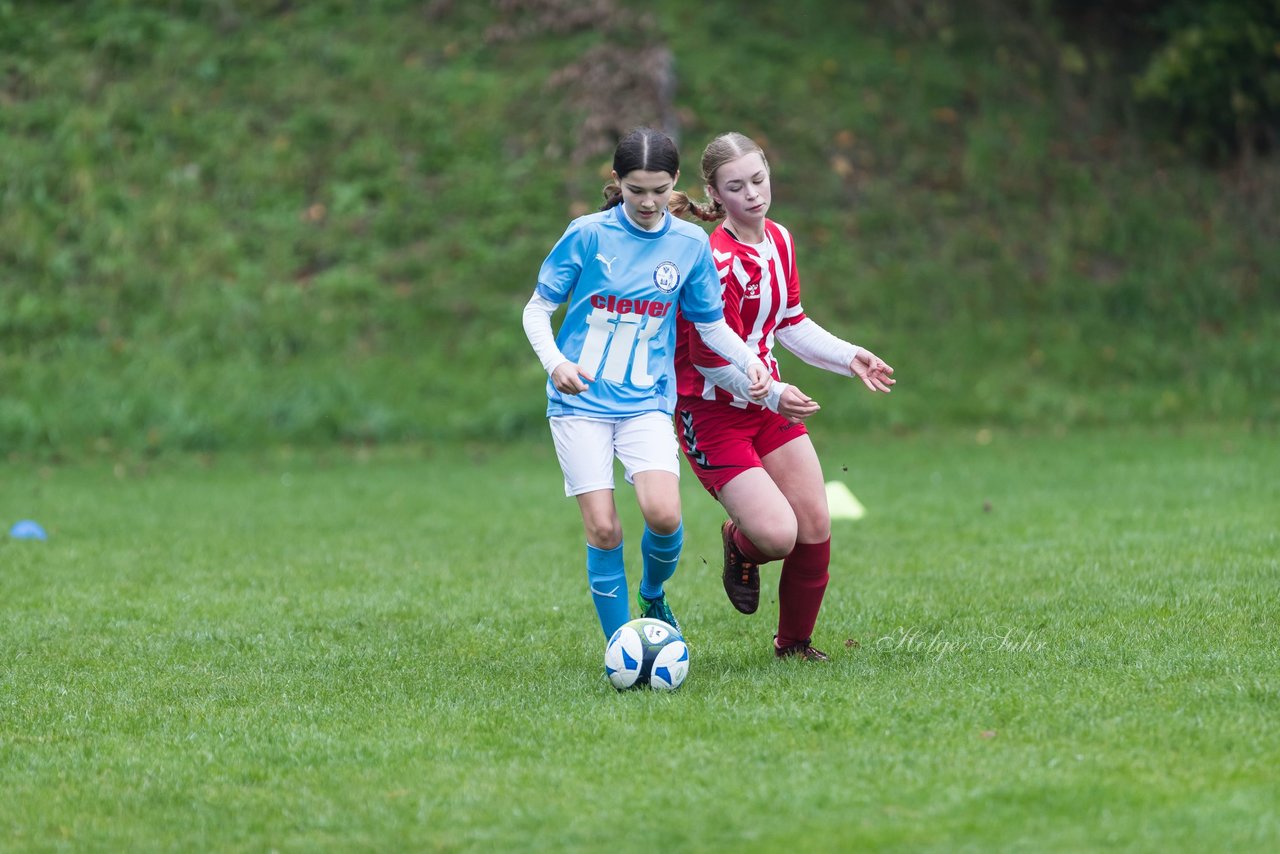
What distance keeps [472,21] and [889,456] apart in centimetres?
1039

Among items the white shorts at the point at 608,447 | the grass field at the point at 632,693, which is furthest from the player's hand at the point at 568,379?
the grass field at the point at 632,693

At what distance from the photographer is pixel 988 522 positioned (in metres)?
10.6

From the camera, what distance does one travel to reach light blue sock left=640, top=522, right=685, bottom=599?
622 cm

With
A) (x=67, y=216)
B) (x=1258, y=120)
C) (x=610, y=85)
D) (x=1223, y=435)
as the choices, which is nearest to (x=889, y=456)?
(x=1223, y=435)

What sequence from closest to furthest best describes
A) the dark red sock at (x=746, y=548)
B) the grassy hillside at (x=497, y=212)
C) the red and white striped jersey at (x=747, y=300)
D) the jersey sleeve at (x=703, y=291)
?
the jersey sleeve at (x=703, y=291)
the red and white striped jersey at (x=747, y=300)
the dark red sock at (x=746, y=548)
the grassy hillside at (x=497, y=212)

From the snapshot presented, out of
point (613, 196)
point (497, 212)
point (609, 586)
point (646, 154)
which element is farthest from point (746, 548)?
point (497, 212)

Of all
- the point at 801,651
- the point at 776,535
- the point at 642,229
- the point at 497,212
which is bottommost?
the point at 497,212

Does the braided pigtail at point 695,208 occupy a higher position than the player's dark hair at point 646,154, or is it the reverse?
the player's dark hair at point 646,154

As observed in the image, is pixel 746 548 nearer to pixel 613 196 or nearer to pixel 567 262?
pixel 567 262

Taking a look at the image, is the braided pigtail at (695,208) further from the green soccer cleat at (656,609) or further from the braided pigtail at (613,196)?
the green soccer cleat at (656,609)

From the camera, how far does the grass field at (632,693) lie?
4.23 meters

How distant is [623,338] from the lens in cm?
597

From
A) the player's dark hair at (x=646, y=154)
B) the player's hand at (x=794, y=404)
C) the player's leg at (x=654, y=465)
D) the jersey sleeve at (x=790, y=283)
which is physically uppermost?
the player's dark hair at (x=646, y=154)

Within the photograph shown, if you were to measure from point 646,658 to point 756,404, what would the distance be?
3.90 feet
